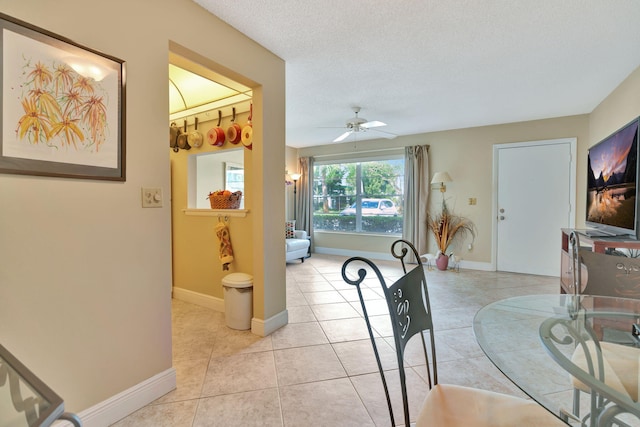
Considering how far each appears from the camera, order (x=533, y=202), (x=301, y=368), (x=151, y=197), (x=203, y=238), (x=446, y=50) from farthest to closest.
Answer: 1. (x=533, y=202)
2. (x=203, y=238)
3. (x=446, y=50)
4. (x=301, y=368)
5. (x=151, y=197)

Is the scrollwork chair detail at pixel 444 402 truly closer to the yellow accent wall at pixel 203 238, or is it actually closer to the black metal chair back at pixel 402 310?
the black metal chair back at pixel 402 310

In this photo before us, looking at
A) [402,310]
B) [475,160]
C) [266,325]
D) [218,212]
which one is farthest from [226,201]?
[475,160]

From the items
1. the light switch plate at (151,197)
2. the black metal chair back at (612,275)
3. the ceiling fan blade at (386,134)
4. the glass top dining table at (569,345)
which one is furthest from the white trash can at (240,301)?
the ceiling fan blade at (386,134)

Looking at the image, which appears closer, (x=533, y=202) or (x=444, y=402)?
(x=444, y=402)

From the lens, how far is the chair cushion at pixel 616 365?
1.06 meters

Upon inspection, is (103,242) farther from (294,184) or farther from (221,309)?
(294,184)

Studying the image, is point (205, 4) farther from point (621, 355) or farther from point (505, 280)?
point (505, 280)

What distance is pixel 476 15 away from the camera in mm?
1938

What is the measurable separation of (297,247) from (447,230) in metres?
2.71

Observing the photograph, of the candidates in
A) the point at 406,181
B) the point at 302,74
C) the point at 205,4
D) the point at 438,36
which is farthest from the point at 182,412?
the point at 406,181

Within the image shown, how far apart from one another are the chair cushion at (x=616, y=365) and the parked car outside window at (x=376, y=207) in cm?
451

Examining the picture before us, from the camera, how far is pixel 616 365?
1.16 m

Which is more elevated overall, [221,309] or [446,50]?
[446,50]

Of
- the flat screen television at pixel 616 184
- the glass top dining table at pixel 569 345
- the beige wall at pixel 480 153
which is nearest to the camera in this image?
the glass top dining table at pixel 569 345
